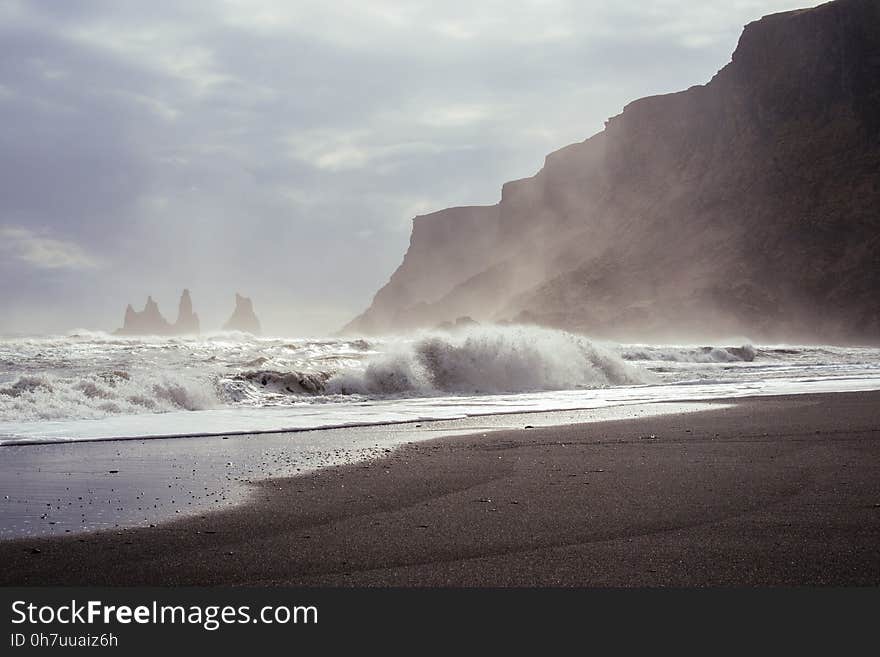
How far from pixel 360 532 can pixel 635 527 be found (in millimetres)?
1515

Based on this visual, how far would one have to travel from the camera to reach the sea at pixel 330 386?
38.5ft

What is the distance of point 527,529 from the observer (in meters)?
4.38

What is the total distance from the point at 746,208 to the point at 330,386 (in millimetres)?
70496

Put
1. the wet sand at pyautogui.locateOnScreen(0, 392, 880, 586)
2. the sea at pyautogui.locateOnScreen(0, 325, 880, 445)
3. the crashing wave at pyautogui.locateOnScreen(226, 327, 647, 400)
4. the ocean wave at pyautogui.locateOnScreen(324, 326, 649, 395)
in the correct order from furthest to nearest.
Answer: the ocean wave at pyautogui.locateOnScreen(324, 326, 649, 395)
the crashing wave at pyautogui.locateOnScreen(226, 327, 647, 400)
the sea at pyautogui.locateOnScreen(0, 325, 880, 445)
the wet sand at pyautogui.locateOnScreen(0, 392, 880, 586)

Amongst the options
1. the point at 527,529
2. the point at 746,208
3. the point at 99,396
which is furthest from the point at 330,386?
the point at 746,208

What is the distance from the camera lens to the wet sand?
3.53 metres

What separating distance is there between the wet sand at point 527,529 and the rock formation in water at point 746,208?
69477 millimetres

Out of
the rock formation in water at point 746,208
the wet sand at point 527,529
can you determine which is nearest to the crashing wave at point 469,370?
the wet sand at point 527,529

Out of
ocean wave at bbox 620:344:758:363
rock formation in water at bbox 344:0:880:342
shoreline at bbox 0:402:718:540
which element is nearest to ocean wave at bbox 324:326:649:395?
shoreline at bbox 0:402:718:540

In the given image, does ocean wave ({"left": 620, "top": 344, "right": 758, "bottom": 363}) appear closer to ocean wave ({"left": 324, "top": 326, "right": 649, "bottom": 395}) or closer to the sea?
the sea

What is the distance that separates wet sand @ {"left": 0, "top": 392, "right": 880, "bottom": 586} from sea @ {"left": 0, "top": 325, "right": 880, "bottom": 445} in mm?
4913

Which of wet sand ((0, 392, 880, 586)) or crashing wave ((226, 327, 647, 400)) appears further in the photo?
crashing wave ((226, 327, 647, 400))

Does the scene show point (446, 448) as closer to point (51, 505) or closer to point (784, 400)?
point (51, 505)

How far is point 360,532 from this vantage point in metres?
4.41
